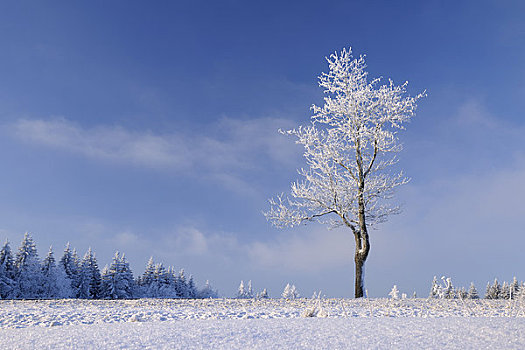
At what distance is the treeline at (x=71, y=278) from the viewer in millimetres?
42750

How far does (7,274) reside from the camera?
42.3m

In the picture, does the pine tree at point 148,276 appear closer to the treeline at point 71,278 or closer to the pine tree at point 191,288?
the treeline at point 71,278

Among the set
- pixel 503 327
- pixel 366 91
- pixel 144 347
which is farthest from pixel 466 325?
pixel 366 91

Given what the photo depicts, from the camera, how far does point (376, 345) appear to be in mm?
3484

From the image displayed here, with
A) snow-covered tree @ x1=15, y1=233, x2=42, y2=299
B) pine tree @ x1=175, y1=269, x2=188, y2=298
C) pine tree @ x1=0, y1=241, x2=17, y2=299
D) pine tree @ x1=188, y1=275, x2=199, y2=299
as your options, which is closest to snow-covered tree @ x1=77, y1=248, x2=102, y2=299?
snow-covered tree @ x1=15, y1=233, x2=42, y2=299

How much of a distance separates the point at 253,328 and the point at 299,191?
414 inches

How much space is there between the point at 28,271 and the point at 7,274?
1.91 m

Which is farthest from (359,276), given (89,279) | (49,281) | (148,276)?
(148,276)

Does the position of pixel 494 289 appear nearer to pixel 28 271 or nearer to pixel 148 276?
pixel 148 276

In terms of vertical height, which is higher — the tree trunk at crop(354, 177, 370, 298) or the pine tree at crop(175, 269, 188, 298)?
the tree trunk at crop(354, 177, 370, 298)

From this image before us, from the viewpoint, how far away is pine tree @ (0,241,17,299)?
133 ft

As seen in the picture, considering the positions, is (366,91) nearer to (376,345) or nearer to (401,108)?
(401,108)

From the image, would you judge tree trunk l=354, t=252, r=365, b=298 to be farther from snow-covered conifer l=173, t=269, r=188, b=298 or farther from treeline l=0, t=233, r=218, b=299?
snow-covered conifer l=173, t=269, r=188, b=298

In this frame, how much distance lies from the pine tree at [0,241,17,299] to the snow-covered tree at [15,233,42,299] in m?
0.53
